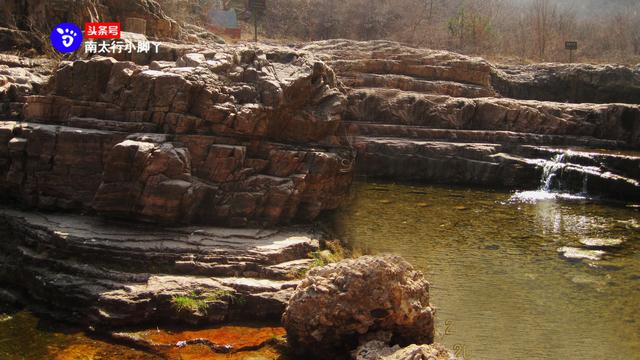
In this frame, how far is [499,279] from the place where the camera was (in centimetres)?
948

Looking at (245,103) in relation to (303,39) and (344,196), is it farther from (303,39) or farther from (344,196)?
(303,39)

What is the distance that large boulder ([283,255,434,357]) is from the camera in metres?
6.69

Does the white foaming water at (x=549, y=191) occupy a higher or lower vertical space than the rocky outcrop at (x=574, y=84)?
lower

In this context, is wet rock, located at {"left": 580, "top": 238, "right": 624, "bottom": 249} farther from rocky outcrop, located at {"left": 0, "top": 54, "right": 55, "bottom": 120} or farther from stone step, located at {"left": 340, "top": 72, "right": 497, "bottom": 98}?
stone step, located at {"left": 340, "top": 72, "right": 497, "bottom": 98}

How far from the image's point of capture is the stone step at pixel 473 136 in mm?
19500

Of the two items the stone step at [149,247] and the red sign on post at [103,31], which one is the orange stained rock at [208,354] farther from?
the red sign on post at [103,31]

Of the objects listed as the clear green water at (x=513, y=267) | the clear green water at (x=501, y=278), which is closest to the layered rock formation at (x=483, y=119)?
the clear green water at (x=513, y=267)

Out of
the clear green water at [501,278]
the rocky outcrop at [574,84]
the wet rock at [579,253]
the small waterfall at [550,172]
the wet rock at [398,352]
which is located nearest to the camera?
the wet rock at [398,352]

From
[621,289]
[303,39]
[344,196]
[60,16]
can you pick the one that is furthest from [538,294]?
[303,39]

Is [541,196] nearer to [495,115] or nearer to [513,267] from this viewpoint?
[495,115]

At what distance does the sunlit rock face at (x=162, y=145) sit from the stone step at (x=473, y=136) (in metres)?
8.71

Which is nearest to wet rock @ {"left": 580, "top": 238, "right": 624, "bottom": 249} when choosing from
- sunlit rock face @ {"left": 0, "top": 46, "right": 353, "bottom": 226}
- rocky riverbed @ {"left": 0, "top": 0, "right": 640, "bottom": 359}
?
rocky riverbed @ {"left": 0, "top": 0, "right": 640, "bottom": 359}

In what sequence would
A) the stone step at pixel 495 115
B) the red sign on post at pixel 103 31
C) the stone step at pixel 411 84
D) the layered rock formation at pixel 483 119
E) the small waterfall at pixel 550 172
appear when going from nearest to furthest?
the red sign on post at pixel 103 31, the small waterfall at pixel 550 172, the layered rock formation at pixel 483 119, the stone step at pixel 495 115, the stone step at pixel 411 84

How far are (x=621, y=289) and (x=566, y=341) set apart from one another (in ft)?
8.25
